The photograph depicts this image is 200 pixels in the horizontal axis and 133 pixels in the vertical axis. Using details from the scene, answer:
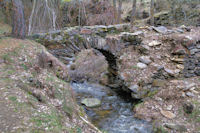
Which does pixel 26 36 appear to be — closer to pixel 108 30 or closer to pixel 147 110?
pixel 108 30

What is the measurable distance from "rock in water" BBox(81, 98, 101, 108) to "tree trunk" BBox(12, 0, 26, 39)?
3214 mm

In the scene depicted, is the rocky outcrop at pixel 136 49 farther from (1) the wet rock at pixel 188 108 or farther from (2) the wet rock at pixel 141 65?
(1) the wet rock at pixel 188 108

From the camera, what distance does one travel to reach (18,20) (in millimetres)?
5422

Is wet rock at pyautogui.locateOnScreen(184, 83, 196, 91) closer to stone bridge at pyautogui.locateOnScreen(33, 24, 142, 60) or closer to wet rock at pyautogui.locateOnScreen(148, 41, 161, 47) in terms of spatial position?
wet rock at pyautogui.locateOnScreen(148, 41, 161, 47)

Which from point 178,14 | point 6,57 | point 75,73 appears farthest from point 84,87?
point 178,14

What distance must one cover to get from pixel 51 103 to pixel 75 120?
2.10 ft

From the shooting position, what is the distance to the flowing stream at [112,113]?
5089 millimetres

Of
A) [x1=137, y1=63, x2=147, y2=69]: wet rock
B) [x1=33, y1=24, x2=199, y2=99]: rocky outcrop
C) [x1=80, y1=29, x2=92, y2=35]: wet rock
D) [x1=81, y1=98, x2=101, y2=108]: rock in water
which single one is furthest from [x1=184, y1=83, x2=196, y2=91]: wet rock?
[x1=80, y1=29, x2=92, y2=35]: wet rock

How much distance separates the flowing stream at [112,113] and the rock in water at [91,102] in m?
0.17

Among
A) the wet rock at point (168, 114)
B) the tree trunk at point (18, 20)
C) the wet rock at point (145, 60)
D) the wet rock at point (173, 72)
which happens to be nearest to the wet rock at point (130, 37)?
the wet rock at point (145, 60)

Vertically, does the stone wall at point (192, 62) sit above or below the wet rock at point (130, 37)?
below

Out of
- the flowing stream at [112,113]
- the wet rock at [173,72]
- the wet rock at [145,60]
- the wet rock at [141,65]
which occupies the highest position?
the wet rock at [145,60]

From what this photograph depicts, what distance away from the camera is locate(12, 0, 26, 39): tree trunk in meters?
5.26

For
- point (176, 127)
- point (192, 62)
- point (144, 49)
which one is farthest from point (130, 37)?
point (176, 127)
